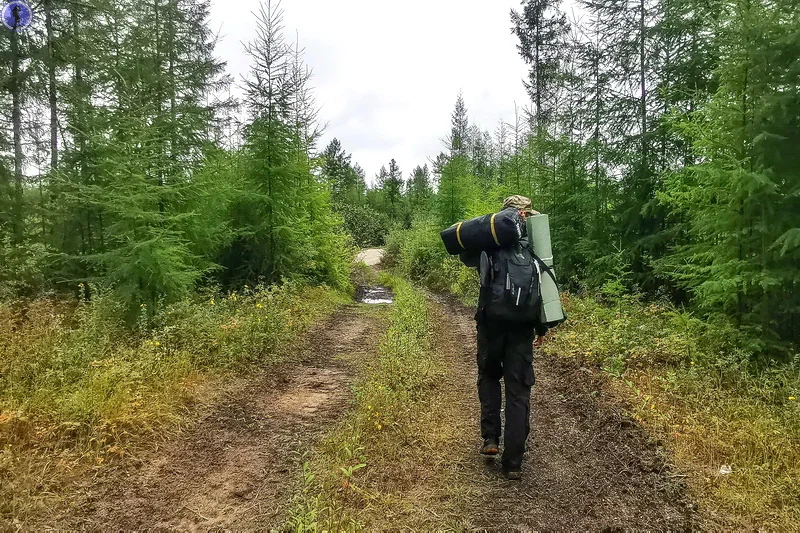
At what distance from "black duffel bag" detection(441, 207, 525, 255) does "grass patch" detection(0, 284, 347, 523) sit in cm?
375

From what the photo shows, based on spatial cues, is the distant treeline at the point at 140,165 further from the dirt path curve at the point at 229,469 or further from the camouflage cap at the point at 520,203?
the camouflage cap at the point at 520,203

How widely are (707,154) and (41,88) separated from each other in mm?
14332

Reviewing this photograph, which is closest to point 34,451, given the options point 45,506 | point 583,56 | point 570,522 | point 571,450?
point 45,506

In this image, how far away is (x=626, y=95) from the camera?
39.0 feet

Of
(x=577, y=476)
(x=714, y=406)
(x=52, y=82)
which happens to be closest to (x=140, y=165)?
(x=52, y=82)

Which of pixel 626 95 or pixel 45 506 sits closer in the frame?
pixel 45 506

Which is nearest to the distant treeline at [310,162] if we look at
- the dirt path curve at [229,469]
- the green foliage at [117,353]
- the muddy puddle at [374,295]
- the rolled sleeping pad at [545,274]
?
the green foliage at [117,353]

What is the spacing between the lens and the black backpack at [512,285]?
402 centimetres

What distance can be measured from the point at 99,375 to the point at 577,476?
535 cm

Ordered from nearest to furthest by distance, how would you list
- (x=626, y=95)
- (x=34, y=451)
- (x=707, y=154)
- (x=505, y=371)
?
(x=34, y=451), (x=505, y=371), (x=707, y=154), (x=626, y=95)

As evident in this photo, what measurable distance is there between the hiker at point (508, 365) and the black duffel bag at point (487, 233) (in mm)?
122

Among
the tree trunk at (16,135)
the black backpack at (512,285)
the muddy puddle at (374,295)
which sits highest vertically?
the tree trunk at (16,135)

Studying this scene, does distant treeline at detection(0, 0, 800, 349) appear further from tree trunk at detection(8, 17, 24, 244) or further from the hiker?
the hiker

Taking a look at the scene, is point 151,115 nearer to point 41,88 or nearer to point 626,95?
point 41,88
